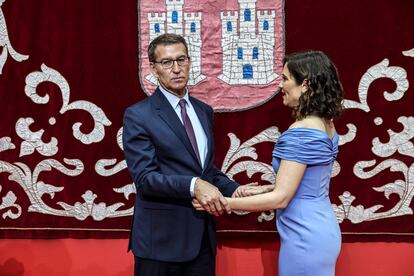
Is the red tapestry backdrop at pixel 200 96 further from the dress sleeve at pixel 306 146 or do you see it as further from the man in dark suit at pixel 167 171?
the dress sleeve at pixel 306 146

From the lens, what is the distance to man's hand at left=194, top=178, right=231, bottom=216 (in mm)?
1714

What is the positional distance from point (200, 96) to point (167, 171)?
22.8 inches

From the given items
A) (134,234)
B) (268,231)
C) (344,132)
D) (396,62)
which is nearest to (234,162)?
(268,231)

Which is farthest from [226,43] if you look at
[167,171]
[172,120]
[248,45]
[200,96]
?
[167,171]

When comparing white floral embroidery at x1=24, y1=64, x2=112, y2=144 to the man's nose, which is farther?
white floral embroidery at x1=24, y1=64, x2=112, y2=144

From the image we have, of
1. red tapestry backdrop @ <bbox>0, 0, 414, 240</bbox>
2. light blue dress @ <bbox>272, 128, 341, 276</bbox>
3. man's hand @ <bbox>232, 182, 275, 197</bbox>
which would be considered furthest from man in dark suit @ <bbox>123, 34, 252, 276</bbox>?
red tapestry backdrop @ <bbox>0, 0, 414, 240</bbox>

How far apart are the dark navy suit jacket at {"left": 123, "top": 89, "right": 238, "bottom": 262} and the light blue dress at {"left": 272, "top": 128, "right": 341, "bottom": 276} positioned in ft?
1.02

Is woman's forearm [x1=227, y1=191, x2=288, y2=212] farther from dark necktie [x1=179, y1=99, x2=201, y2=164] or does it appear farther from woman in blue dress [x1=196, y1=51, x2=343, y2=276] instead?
dark necktie [x1=179, y1=99, x2=201, y2=164]

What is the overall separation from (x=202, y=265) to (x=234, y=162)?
1.88 feet

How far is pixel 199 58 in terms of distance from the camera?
7.52 ft

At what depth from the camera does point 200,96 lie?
2.31 meters

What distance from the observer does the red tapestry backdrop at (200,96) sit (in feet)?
7.42

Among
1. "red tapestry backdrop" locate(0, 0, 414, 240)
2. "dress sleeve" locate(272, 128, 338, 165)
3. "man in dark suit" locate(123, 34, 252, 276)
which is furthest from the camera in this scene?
"red tapestry backdrop" locate(0, 0, 414, 240)

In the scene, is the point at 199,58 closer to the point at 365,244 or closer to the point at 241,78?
the point at 241,78
